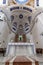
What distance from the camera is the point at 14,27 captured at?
24.6m

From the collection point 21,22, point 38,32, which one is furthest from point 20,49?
point 21,22

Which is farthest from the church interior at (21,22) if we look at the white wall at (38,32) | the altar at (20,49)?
the altar at (20,49)

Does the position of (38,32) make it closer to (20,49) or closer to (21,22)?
(21,22)

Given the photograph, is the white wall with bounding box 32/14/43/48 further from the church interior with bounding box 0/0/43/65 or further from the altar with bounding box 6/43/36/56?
the altar with bounding box 6/43/36/56

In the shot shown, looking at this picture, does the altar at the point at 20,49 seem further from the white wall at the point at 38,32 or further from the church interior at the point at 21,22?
the white wall at the point at 38,32

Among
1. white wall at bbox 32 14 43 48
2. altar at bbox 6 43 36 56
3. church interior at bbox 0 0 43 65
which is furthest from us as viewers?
church interior at bbox 0 0 43 65

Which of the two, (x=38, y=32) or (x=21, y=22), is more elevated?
(x=21, y=22)

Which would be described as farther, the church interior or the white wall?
the church interior

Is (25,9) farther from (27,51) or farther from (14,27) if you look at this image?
(27,51)

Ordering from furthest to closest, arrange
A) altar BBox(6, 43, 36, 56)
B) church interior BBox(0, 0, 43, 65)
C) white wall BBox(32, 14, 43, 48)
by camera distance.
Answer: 1. church interior BBox(0, 0, 43, 65)
2. white wall BBox(32, 14, 43, 48)
3. altar BBox(6, 43, 36, 56)

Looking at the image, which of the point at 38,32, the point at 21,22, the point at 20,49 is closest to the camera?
the point at 20,49

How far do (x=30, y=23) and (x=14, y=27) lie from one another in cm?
256

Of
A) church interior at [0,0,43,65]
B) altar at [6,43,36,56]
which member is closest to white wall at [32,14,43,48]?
church interior at [0,0,43,65]

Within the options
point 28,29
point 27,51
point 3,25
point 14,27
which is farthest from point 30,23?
point 27,51
